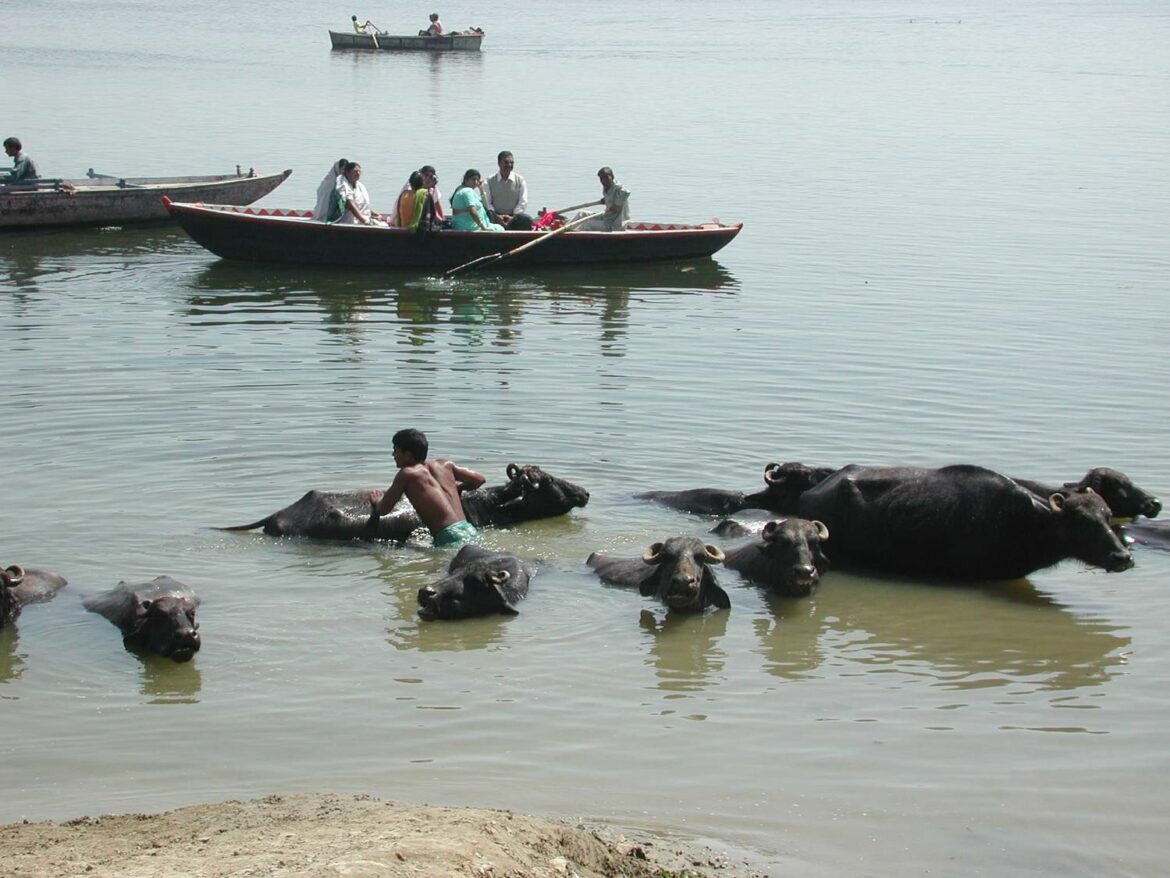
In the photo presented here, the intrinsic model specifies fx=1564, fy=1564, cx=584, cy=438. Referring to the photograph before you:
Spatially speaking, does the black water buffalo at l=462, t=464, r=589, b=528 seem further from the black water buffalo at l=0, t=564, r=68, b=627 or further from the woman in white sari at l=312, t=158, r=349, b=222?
the woman in white sari at l=312, t=158, r=349, b=222

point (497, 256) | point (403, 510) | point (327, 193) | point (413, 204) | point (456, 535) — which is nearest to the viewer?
point (456, 535)

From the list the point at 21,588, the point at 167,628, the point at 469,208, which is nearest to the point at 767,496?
the point at 167,628

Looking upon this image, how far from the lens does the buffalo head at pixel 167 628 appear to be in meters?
9.02

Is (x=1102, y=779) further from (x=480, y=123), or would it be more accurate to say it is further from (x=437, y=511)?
(x=480, y=123)

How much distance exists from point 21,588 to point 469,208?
14.1 metres

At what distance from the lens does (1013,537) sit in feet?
35.1

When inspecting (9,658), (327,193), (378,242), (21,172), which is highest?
(21,172)

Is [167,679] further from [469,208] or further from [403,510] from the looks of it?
[469,208]

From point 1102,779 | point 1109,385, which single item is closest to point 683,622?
point 1102,779

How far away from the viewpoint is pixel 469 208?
23.3m

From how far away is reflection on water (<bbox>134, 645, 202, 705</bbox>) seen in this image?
864cm

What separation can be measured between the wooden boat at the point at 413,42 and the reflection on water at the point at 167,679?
211 feet

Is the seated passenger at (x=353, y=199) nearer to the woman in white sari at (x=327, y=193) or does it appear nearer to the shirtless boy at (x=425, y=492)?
the woman in white sari at (x=327, y=193)

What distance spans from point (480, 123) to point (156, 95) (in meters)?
12.8
